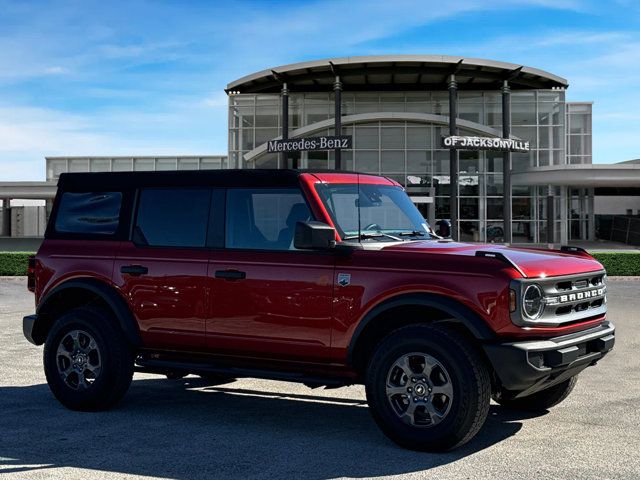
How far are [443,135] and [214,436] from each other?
3620cm

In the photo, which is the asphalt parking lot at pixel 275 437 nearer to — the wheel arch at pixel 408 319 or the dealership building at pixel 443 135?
the wheel arch at pixel 408 319

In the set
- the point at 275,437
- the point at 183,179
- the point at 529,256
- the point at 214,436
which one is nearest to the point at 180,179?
the point at 183,179

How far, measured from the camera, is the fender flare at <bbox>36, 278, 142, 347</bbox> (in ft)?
22.8

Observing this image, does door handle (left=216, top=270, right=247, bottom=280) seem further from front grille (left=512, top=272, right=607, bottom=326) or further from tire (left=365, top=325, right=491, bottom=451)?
front grille (left=512, top=272, right=607, bottom=326)

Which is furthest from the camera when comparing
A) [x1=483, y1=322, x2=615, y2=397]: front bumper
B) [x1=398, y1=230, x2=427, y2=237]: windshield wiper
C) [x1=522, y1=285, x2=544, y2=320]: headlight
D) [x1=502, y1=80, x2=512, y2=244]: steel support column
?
[x1=502, y1=80, x2=512, y2=244]: steel support column

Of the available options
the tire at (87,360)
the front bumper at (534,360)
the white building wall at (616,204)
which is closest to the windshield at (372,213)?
the front bumper at (534,360)

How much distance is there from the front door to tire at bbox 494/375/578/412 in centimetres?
205

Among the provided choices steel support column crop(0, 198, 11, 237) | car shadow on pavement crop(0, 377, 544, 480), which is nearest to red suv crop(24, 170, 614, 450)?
car shadow on pavement crop(0, 377, 544, 480)

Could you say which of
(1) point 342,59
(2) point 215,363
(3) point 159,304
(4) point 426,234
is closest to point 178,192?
(3) point 159,304

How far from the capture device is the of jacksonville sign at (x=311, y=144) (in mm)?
36500

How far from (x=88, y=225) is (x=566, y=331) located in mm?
4419

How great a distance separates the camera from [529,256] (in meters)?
5.99

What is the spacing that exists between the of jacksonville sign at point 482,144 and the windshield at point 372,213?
98.8ft

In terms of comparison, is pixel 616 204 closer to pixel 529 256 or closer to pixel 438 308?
pixel 529 256
